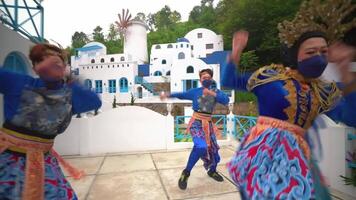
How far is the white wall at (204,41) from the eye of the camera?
30047 mm

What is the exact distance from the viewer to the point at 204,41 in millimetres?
30406

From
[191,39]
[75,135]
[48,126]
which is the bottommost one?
[75,135]

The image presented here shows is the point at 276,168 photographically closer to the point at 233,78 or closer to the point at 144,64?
the point at 233,78

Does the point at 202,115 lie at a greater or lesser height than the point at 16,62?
lesser

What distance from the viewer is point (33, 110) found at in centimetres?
169

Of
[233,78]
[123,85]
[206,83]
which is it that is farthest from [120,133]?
[123,85]

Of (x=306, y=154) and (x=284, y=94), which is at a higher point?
(x=284, y=94)

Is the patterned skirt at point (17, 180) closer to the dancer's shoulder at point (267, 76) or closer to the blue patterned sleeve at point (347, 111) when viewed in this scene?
the dancer's shoulder at point (267, 76)

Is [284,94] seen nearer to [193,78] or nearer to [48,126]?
[48,126]

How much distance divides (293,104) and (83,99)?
1.58 meters

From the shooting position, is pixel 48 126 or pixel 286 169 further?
A: pixel 48 126

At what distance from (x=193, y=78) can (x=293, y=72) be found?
19667 millimetres

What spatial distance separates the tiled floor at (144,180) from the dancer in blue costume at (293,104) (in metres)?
2.30

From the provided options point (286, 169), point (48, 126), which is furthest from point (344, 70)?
point (48, 126)
